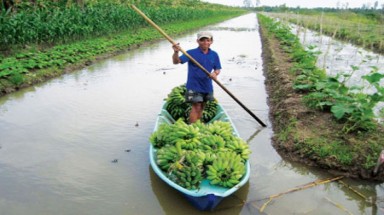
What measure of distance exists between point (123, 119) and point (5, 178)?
2.87 metres

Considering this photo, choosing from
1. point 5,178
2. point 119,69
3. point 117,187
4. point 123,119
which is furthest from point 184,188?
point 119,69

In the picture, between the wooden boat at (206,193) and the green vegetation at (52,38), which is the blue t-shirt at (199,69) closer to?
the wooden boat at (206,193)

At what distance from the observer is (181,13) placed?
→ 36.2 meters

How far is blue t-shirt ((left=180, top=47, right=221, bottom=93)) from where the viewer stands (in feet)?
19.2

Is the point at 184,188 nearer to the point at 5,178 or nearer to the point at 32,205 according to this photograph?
the point at 32,205

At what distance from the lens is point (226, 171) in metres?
4.19

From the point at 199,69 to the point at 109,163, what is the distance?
211 centimetres

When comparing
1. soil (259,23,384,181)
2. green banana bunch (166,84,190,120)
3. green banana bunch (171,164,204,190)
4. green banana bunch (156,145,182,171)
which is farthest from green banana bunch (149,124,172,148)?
soil (259,23,384,181)

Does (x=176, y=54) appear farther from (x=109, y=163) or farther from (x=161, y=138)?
(x=109, y=163)

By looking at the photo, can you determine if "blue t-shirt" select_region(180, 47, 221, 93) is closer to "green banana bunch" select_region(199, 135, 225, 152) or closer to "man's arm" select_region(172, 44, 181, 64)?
"man's arm" select_region(172, 44, 181, 64)

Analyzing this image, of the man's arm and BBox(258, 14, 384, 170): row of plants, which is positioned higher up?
the man's arm

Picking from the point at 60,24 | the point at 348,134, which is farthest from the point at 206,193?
the point at 60,24

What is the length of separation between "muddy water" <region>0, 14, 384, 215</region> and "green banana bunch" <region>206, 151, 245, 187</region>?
0.46 m

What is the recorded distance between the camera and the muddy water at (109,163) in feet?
14.9
